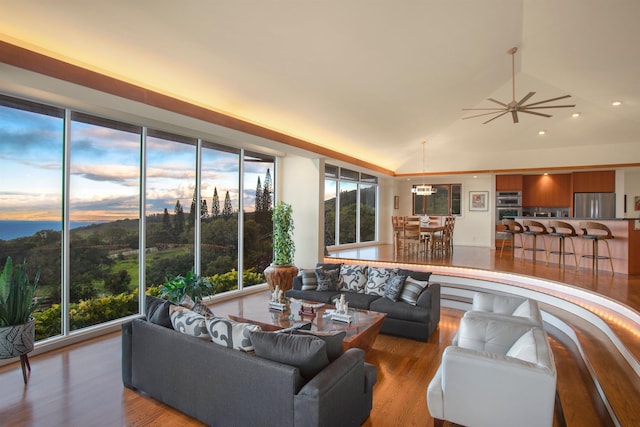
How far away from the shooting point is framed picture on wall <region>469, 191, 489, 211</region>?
37.0ft

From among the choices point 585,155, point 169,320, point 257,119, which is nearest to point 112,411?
point 169,320

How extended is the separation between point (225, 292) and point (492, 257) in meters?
6.44

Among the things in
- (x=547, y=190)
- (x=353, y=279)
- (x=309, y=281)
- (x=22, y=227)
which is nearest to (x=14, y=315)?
(x=22, y=227)

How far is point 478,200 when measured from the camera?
11375 millimetres

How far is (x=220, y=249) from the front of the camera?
6.45 m

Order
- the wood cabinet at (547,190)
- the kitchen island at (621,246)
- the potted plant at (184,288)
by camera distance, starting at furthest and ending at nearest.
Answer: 1. the wood cabinet at (547,190)
2. the kitchen island at (621,246)
3. the potted plant at (184,288)

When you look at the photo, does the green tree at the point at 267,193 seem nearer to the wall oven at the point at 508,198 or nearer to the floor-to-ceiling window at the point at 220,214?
the floor-to-ceiling window at the point at 220,214

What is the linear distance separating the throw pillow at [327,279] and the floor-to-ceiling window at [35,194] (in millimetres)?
3425

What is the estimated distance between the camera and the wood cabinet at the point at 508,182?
1039 centimetres

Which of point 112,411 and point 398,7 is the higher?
point 398,7

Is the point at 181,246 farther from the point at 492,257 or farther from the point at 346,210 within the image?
the point at 492,257

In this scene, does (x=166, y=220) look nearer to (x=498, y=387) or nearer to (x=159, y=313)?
(x=159, y=313)

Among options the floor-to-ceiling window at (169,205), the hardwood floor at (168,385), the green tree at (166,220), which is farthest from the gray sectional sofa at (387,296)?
the green tree at (166,220)

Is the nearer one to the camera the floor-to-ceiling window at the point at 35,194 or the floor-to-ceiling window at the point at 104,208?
the floor-to-ceiling window at the point at 35,194
